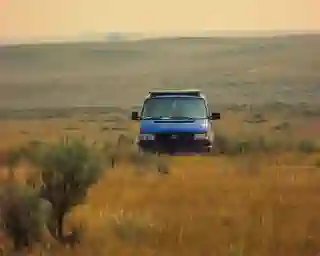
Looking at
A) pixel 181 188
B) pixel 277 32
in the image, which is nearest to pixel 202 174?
pixel 181 188

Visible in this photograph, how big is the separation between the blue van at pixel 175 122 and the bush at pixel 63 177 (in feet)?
2.08

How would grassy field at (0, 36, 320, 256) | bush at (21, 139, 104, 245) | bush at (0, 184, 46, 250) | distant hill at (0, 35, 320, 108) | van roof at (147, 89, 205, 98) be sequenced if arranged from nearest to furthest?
bush at (0, 184, 46, 250)
grassy field at (0, 36, 320, 256)
bush at (21, 139, 104, 245)
van roof at (147, 89, 205, 98)
distant hill at (0, 35, 320, 108)

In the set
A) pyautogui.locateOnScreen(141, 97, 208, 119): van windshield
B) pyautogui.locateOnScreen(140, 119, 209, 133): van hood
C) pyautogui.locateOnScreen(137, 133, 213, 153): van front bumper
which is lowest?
pyautogui.locateOnScreen(137, 133, 213, 153): van front bumper

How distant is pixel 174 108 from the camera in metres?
9.07

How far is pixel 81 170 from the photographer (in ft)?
27.9

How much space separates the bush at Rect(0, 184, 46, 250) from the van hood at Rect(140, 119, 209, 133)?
46.7 inches

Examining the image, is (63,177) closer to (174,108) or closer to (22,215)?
(22,215)

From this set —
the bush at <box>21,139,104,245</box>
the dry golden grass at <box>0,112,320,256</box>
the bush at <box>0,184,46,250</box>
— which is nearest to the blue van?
the dry golden grass at <box>0,112,320,256</box>

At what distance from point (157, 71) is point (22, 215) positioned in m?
1.66

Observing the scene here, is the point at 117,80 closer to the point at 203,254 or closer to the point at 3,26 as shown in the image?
the point at 3,26

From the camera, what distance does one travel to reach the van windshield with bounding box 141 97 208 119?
8.92 meters

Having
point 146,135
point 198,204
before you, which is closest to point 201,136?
point 146,135

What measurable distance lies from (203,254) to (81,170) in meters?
1.13

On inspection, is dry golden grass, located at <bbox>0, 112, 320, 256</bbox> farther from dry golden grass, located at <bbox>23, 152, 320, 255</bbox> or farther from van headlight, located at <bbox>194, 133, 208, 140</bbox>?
van headlight, located at <bbox>194, 133, 208, 140</bbox>
